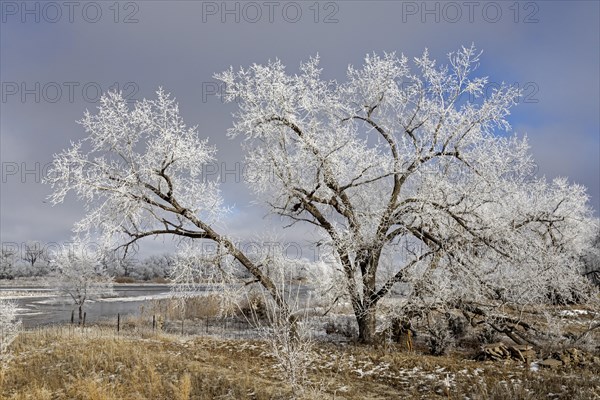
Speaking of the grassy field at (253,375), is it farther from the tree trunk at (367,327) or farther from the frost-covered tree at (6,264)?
the frost-covered tree at (6,264)

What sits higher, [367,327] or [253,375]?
[367,327]

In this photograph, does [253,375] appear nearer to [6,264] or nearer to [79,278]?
[79,278]

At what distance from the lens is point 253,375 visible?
1127 centimetres

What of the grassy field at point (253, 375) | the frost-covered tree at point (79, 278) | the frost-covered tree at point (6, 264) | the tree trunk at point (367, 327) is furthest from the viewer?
the frost-covered tree at point (6, 264)

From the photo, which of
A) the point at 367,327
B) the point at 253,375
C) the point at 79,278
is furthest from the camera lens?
the point at 79,278

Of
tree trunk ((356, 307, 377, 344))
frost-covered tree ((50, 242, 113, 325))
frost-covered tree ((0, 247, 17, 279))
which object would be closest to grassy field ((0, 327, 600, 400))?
tree trunk ((356, 307, 377, 344))

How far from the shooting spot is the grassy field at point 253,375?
938 centimetres

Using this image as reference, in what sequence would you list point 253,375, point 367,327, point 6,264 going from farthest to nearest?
point 6,264 < point 367,327 < point 253,375

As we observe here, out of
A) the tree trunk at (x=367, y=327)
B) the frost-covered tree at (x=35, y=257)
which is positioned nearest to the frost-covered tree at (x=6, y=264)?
the frost-covered tree at (x=35, y=257)

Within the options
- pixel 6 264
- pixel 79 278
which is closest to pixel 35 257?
pixel 6 264

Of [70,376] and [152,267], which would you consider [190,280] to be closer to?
[70,376]

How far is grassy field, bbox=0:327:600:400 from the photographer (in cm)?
938

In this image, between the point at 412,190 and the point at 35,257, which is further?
the point at 35,257

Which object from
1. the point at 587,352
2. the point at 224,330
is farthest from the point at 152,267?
the point at 587,352
